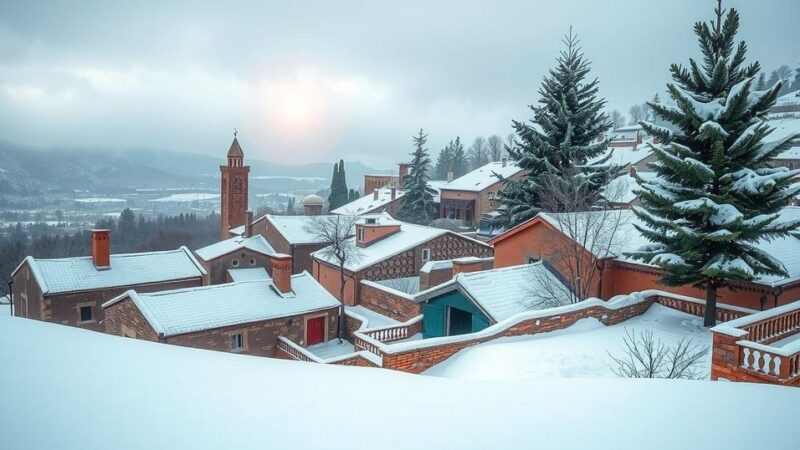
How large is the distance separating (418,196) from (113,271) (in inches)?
1044

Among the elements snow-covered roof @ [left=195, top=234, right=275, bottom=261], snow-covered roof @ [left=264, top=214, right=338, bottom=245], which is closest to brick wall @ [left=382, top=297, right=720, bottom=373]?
snow-covered roof @ [left=195, top=234, right=275, bottom=261]

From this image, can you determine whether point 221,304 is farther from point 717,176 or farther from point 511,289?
point 717,176

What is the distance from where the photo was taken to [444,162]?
94.1m

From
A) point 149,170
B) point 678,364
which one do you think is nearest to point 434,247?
point 678,364

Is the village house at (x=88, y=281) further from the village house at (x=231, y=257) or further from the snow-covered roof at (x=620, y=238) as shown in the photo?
the snow-covered roof at (x=620, y=238)

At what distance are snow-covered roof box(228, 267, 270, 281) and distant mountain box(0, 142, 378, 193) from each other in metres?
9.17

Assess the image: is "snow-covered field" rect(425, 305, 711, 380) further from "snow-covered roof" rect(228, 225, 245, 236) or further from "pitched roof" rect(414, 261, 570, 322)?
"snow-covered roof" rect(228, 225, 245, 236)

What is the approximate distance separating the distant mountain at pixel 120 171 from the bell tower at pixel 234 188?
4.71 m

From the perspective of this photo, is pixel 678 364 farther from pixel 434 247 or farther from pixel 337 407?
pixel 434 247

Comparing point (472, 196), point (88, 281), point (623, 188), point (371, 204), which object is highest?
point (623, 188)

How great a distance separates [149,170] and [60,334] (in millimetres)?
98043

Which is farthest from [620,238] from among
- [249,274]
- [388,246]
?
[249,274]

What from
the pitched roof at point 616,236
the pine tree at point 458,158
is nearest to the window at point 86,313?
the pitched roof at point 616,236

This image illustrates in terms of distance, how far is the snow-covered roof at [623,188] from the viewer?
20.1 m
